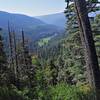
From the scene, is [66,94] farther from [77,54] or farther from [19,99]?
[77,54]

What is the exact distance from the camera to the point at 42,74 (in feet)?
→ 245

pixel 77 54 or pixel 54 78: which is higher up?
pixel 77 54

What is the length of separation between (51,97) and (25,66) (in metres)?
53.1

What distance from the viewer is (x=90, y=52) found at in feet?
35.0

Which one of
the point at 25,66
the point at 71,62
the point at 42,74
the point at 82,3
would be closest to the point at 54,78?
the point at 42,74

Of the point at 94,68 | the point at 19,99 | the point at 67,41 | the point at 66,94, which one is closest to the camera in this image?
the point at 19,99

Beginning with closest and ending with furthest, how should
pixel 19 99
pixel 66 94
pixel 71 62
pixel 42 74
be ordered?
pixel 19 99 → pixel 66 94 → pixel 71 62 → pixel 42 74

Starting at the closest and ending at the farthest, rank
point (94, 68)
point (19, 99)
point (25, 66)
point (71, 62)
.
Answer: point (19, 99), point (94, 68), point (71, 62), point (25, 66)

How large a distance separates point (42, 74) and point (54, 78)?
15.2ft

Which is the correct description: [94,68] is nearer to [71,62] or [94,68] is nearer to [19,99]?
[19,99]

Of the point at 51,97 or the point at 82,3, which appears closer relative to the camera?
the point at 51,97

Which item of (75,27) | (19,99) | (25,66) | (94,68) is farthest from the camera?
(25,66)

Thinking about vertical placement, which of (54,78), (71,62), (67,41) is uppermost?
(67,41)

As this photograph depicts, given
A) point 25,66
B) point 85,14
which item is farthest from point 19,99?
point 25,66
